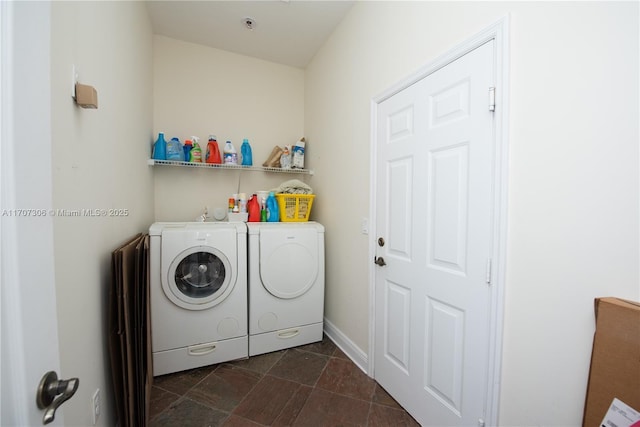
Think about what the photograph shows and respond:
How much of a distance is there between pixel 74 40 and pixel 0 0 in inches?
24.0

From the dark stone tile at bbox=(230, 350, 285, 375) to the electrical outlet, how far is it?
1050 millimetres

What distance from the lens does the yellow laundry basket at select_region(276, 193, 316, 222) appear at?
97.6 inches

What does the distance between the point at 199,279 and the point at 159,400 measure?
2.59 ft

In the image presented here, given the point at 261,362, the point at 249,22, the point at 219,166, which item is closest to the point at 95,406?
the point at 261,362

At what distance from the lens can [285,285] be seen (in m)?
2.22

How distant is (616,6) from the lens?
2.65ft

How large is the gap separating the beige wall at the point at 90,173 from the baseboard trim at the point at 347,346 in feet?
5.12

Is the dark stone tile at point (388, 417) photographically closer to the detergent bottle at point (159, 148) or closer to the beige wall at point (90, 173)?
the beige wall at point (90, 173)

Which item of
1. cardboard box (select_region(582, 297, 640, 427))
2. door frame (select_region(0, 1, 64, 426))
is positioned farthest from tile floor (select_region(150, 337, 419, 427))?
door frame (select_region(0, 1, 64, 426))

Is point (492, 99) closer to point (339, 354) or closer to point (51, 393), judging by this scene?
point (51, 393)

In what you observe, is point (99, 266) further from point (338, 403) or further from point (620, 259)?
point (620, 259)

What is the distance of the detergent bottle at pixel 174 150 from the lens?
2350mm

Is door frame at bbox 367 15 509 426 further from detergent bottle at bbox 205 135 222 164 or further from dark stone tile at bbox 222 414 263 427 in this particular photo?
detergent bottle at bbox 205 135 222 164

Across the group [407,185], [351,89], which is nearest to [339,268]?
[407,185]
